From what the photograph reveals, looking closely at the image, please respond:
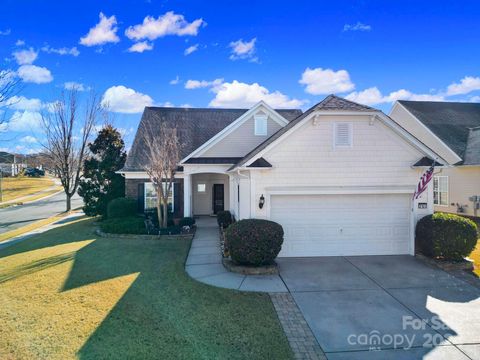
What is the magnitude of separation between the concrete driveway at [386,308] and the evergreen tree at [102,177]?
13.7m

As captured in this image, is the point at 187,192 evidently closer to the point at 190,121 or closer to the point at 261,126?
the point at 261,126

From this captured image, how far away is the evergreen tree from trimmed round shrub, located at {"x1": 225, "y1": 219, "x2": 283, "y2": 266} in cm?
1278

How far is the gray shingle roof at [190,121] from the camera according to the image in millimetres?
19328

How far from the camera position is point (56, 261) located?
33.6 feet

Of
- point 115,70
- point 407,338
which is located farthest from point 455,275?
point 115,70

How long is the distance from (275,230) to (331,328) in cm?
372

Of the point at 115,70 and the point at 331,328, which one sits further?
the point at 115,70

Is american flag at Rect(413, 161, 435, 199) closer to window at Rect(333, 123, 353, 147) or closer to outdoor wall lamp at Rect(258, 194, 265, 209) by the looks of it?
window at Rect(333, 123, 353, 147)

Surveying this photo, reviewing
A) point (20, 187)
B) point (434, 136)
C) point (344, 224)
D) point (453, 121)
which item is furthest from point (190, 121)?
point (20, 187)

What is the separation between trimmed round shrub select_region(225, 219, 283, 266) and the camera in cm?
877

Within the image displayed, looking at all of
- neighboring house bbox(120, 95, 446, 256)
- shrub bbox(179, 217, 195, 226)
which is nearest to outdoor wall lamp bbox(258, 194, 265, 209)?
neighboring house bbox(120, 95, 446, 256)

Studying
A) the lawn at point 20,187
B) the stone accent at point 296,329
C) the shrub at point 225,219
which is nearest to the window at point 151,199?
the shrub at point 225,219

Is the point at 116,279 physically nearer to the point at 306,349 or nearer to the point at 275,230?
the point at 275,230

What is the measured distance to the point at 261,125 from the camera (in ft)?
54.5
